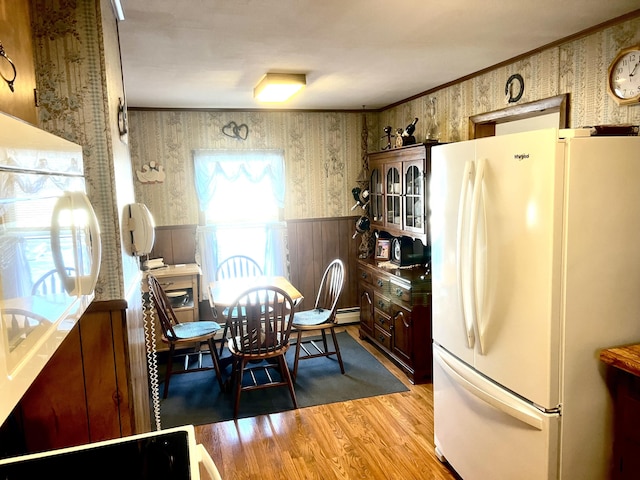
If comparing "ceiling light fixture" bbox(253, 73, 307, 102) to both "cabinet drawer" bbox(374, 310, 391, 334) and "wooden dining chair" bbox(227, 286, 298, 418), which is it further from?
"cabinet drawer" bbox(374, 310, 391, 334)

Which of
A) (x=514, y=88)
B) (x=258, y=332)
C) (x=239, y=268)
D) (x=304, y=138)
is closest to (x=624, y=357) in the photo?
(x=514, y=88)

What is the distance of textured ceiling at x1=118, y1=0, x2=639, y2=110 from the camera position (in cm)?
196

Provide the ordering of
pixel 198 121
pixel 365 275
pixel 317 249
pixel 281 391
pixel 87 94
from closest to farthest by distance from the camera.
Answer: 1. pixel 87 94
2. pixel 281 391
3. pixel 365 275
4. pixel 198 121
5. pixel 317 249

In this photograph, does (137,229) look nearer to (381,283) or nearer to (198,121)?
(381,283)

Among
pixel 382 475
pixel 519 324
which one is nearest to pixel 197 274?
pixel 382 475

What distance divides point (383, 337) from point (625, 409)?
2422 mm

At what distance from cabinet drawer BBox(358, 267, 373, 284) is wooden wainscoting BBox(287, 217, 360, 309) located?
0.59 meters

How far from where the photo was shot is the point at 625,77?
2.20 m

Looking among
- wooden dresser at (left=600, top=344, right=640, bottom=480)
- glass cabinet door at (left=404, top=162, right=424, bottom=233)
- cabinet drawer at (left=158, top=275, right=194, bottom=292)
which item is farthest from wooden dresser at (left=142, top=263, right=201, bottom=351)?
wooden dresser at (left=600, top=344, right=640, bottom=480)

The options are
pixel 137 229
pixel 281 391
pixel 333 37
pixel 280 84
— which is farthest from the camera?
pixel 281 391

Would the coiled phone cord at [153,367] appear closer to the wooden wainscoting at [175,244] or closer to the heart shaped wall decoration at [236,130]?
the wooden wainscoting at [175,244]

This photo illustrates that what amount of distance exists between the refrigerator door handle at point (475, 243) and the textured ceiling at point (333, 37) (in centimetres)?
74

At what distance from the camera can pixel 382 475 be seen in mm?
2469

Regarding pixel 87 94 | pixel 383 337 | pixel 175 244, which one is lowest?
pixel 383 337
